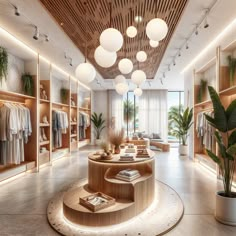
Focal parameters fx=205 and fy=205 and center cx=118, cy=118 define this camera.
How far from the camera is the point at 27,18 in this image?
3.71 m

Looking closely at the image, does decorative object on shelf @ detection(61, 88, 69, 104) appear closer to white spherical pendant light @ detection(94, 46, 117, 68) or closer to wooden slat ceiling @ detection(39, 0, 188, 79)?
wooden slat ceiling @ detection(39, 0, 188, 79)

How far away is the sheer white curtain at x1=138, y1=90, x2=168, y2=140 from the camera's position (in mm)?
12211

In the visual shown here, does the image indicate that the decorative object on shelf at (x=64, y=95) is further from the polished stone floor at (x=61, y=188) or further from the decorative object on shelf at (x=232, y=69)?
the decorative object on shelf at (x=232, y=69)

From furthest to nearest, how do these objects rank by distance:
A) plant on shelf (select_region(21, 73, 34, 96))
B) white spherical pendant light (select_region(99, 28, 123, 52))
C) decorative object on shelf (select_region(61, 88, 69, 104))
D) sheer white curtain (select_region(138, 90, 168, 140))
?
sheer white curtain (select_region(138, 90, 168, 140)) < decorative object on shelf (select_region(61, 88, 69, 104)) < plant on shelf (select_region(21, 73, 34, 96)) < white spherical pendant light (select_region(99, 28, 123, 52))

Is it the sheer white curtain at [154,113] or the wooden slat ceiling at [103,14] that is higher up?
the wooden slat ceiling at [103,14]

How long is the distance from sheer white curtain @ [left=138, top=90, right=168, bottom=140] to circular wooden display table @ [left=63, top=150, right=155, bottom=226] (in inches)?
343

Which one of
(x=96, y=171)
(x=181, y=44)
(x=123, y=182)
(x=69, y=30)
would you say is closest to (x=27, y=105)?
(x=69, y=30)

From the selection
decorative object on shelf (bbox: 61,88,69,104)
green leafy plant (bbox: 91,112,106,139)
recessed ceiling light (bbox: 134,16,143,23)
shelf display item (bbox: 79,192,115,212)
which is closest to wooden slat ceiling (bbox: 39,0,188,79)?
recessed ceiling light (bbox: 134,16,143,23)

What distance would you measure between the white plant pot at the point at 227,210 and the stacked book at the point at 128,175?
1203 mm

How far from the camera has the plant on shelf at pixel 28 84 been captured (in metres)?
5.62

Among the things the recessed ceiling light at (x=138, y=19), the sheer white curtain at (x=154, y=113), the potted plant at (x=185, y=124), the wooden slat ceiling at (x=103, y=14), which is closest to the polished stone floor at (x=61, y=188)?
the potted plant at (x=185, y=124)

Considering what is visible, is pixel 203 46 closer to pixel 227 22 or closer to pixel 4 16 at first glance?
pixel 227 22

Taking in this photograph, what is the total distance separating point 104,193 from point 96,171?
35 centimetres

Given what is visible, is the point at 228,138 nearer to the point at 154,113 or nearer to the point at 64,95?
the point at 64,95
